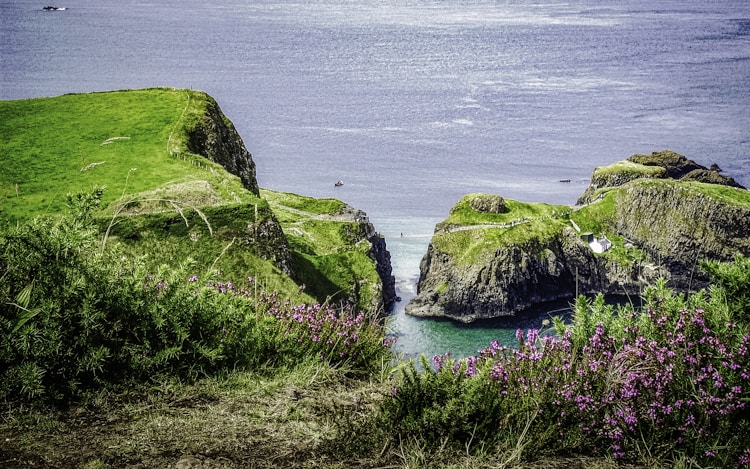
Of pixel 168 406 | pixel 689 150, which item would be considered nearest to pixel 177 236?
pixel 168 406

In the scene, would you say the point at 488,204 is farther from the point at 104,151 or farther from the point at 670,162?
the point at 104,151

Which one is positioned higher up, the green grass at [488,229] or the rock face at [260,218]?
the rock face at [260,218]

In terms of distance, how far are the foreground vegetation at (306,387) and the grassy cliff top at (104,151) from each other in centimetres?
2940

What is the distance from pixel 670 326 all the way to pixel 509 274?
85.2 metres

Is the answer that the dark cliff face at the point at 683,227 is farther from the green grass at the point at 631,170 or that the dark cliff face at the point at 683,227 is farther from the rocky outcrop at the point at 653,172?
the green grass at the point at 631,170

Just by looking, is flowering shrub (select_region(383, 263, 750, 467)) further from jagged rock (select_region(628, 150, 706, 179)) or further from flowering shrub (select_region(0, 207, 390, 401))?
jagged rock (select_region(628, 150, 706, 179))

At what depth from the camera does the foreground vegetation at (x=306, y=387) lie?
7.70m

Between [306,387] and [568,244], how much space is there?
310ft

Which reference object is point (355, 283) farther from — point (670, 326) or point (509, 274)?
point (670, 326)

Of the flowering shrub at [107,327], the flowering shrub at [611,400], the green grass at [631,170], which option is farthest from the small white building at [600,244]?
the flowering shrub at [611,400]

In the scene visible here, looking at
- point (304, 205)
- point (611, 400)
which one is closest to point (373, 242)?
point (304, 205)

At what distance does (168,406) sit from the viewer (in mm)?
8531

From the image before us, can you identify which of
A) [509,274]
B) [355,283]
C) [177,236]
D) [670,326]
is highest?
[670,326]

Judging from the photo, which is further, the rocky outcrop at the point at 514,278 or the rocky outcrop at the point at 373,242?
the rocky outcrop at the point at 514,278
